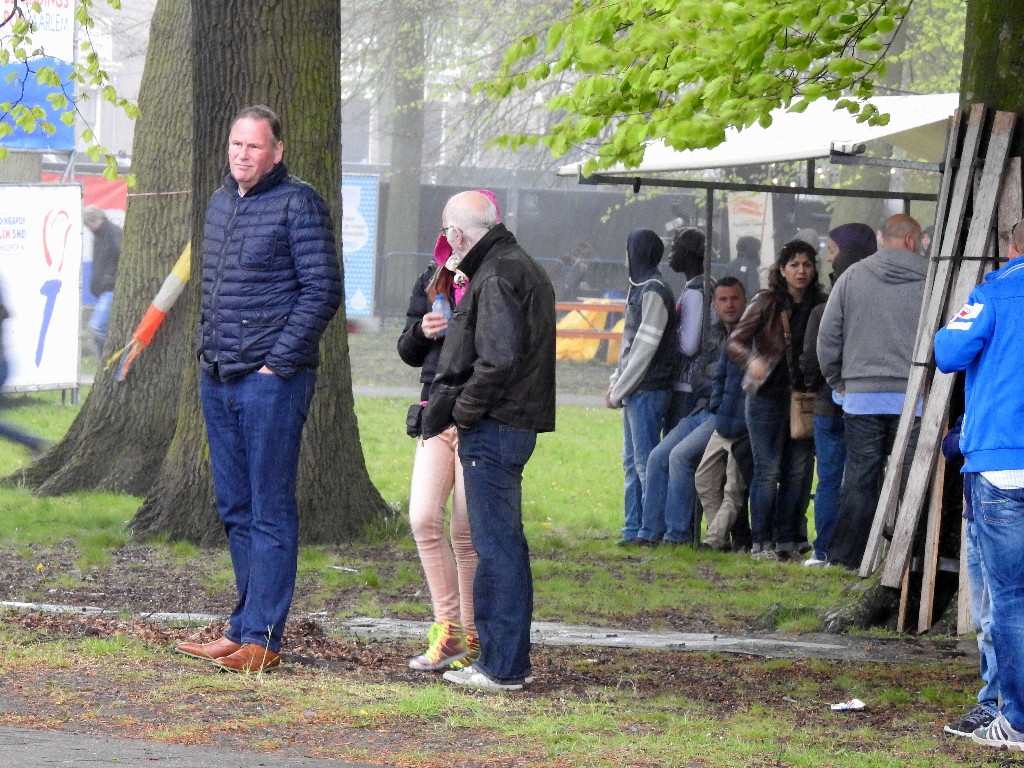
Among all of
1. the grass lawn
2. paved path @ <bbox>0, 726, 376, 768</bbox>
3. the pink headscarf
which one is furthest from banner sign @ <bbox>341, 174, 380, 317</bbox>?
paved path @ <bbox>0, 726, 376, 768</bbox>

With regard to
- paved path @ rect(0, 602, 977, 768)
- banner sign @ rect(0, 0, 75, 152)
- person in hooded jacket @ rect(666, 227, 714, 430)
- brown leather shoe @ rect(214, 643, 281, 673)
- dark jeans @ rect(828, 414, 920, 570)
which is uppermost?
banner sign @ rect(0, 0, 75, 152)

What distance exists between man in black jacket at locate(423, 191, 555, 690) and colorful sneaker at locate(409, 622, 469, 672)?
281mm

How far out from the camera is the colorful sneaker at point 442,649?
6.56 metres

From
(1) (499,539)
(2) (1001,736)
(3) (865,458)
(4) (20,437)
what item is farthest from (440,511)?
(4) (20,437)

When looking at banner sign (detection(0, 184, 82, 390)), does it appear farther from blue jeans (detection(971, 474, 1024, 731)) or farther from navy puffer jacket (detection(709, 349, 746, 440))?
blue jeans (detection(971, 474, 1024, 731))

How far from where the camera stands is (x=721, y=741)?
17.7 feet

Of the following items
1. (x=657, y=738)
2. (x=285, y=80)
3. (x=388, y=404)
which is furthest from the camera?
(x=388, y=404)

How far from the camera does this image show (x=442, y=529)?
664cm

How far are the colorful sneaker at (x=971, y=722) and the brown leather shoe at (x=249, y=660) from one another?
251 cm

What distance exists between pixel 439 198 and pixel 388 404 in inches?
484

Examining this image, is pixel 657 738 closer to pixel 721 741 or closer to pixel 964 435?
pixel 721 741

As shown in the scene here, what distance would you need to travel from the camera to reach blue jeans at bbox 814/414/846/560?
10.2m

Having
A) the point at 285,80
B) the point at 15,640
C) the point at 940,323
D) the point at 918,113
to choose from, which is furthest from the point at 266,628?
the point at 918,113

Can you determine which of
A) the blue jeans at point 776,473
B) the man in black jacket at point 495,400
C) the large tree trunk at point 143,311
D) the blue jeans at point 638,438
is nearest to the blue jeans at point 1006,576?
the man in black jacket at point 495,400
